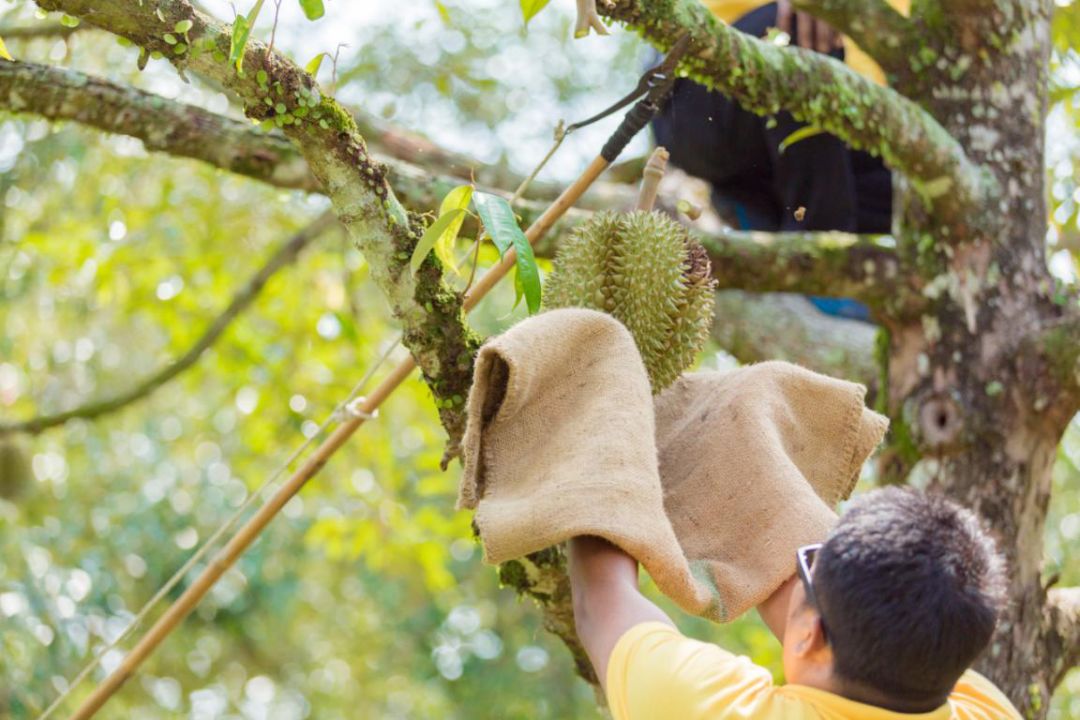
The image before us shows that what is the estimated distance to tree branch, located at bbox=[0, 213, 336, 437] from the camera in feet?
11.5

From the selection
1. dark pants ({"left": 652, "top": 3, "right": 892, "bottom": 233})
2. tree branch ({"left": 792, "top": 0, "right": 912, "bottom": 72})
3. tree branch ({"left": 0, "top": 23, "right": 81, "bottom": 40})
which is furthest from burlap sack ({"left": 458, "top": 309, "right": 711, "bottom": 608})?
tree branch ({"left": 0, "top": 23, "right": 81, "bottom": 40})

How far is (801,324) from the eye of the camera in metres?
3.70

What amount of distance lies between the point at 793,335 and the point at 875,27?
3.63 feet

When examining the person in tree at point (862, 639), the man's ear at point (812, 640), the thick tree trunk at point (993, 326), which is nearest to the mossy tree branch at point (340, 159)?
the person in tree at point (862, 639)

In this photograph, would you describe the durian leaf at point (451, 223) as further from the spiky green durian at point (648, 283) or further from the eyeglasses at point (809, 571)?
the eyeglasses at point (809, 571)

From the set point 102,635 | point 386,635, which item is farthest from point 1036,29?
point 386,635

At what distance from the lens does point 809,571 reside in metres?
1.37

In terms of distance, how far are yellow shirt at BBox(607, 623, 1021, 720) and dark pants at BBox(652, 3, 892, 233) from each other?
84.7 inches

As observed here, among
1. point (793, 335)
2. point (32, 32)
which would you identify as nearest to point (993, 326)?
point (793, 335)

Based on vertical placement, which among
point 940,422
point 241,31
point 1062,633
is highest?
point 241,31

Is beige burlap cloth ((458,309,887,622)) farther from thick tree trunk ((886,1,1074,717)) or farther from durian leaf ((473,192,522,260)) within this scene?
Result: thick tree trunk ((886,1,1074,717))

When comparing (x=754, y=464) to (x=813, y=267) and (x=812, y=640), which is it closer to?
(x=812, y=640)

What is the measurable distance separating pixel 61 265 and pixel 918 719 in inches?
161

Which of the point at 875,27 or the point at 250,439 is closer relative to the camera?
the point at 875,27
